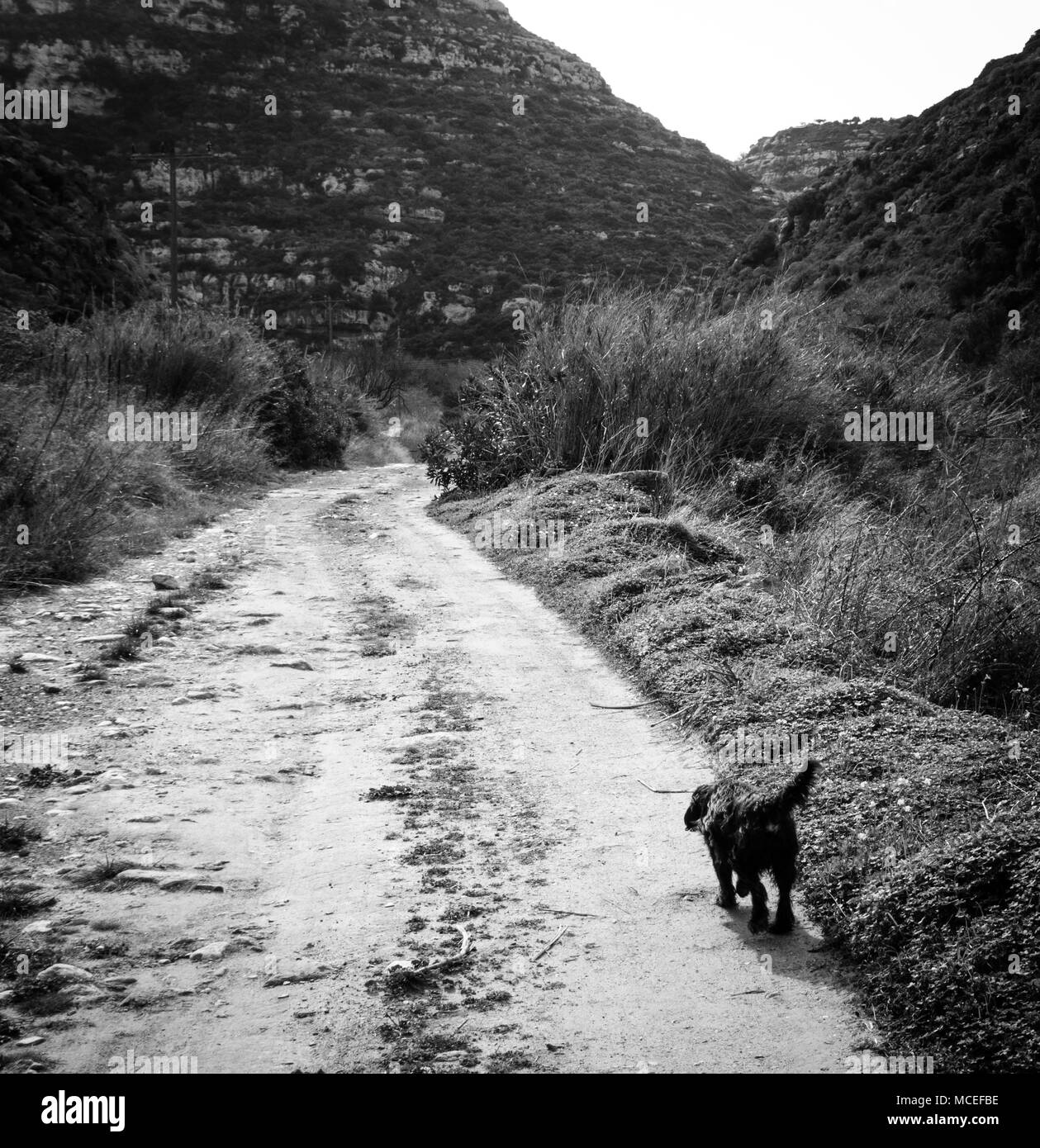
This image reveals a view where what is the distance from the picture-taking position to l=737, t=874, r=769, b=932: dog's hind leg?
3.41m

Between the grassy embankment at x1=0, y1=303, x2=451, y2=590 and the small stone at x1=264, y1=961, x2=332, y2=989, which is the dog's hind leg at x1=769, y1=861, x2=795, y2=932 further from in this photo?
the grassy embankment at x1=0, y1=303, x2=451, y2=590

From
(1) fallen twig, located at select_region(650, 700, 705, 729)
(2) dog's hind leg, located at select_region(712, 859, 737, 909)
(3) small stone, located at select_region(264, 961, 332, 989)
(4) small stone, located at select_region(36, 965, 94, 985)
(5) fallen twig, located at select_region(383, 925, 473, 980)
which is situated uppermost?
(1) fallen twig, located at select_region(650, 700, 705, 729)

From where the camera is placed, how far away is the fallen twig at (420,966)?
124 inches

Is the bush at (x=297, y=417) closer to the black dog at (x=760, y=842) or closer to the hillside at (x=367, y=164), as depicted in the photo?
the hillside at (x=367, y=164)

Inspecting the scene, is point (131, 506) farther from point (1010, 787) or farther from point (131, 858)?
point (1010, 787)

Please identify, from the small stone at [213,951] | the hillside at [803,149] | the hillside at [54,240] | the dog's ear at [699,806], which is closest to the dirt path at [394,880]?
the small stone at [213,951]

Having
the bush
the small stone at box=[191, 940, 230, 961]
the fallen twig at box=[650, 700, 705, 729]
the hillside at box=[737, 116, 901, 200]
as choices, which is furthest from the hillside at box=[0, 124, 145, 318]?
the hillside at box=[737, 116, 901, 200]

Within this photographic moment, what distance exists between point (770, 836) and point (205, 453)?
47.0 feet

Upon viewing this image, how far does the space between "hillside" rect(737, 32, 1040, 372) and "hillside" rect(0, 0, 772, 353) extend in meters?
10.3

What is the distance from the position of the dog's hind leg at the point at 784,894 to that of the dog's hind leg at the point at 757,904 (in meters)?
0.04

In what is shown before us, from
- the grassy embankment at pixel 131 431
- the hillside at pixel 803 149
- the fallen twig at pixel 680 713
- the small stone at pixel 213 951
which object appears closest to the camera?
the small stone at pixel 213 951

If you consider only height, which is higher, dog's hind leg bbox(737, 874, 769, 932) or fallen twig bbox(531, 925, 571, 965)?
dog's hind leg bbox(737, 874, 769, 932)

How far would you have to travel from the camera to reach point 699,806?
378 cm

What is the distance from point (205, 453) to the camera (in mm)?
16094
